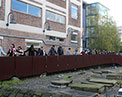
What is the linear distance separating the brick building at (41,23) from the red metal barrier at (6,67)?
7.05 metres

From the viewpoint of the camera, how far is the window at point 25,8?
1922 centimetres

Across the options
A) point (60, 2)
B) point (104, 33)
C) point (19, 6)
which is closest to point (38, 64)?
point (19, 6)

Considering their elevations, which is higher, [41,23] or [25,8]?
[25,8]

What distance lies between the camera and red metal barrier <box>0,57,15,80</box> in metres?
10.4

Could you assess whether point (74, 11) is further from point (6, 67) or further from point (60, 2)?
point (6, 67)

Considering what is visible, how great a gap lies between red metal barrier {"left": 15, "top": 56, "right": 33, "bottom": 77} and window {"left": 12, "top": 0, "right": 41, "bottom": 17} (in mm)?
8940

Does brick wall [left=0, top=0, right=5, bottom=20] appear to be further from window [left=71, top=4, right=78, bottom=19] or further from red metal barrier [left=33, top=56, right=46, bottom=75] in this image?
window [left=71, top=4, right=78, bottom=19]

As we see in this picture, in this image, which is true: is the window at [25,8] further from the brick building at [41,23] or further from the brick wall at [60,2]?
the brick wall at [60,2]

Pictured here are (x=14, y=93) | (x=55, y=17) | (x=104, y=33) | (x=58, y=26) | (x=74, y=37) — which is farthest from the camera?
(x=104, y=33)

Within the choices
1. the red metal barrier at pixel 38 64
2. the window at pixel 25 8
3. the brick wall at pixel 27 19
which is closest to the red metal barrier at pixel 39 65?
the red metal barrier at pixel 38 64

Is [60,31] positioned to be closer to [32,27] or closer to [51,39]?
[51,39]

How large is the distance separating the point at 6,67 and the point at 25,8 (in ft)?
37.3

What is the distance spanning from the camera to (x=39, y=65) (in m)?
13.2

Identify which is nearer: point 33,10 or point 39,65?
point 39,65
